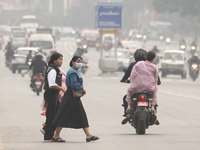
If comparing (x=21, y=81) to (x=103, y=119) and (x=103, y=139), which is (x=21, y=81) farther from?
(x=103, y=139)

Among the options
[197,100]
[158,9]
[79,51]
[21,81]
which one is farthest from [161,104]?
[158,9]

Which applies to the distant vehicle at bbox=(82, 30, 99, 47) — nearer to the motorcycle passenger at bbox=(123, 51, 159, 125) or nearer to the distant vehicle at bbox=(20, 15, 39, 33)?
the distant vehicle at bbox=(20, 15, 39, 33)

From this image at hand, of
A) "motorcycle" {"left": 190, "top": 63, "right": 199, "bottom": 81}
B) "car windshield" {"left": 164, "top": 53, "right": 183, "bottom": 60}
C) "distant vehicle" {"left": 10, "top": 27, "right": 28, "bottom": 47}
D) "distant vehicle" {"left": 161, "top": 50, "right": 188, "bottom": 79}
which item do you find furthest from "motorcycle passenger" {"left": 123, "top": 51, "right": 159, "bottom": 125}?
"distant vehicle" {"left": 10, "top": 27, "right": 28, "bottom": 47}

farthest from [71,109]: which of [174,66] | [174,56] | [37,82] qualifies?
[174,56]

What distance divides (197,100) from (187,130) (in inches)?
344

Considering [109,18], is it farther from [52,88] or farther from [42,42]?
[52,88]

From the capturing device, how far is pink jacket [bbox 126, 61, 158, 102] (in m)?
11.5

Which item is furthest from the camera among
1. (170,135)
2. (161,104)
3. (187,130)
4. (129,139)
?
(161,104)

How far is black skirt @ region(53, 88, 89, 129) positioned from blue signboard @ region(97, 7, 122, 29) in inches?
1091

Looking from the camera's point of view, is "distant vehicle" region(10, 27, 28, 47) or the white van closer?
the white van

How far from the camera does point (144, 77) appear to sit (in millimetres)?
11555

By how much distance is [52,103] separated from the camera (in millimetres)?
10469

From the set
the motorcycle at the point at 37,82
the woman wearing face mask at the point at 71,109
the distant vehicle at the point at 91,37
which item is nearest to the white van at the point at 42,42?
the motorcycle at the point at 37,82

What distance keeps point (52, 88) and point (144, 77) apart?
1961 millimetres
